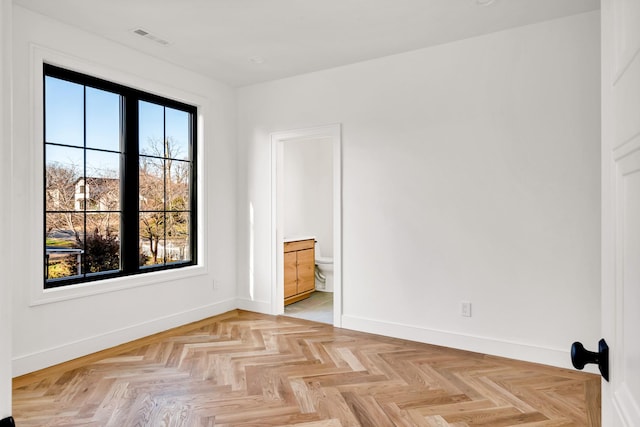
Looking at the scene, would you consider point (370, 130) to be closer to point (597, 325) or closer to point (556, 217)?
point (556, 217)

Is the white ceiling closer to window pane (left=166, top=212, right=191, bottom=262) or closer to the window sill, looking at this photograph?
window pane (left=166, top=212, right=191, bottom=262)

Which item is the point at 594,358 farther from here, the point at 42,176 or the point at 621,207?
the point at 42,176

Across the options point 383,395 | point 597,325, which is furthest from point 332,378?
point 597,325

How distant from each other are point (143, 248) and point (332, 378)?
2.29 metres

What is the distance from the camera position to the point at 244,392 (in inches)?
104

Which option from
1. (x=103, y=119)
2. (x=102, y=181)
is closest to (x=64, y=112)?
(x=103, y=119)

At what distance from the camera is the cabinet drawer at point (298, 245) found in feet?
16.4

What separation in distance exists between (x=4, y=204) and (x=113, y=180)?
125 inches

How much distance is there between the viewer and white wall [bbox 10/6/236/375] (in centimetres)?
288

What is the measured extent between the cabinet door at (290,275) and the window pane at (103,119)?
2334 millimetres

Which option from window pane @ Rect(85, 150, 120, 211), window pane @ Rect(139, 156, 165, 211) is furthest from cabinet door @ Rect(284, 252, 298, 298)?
window pane @ Rect(85, 150, 120, 211)

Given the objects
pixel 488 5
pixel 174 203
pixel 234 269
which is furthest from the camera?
pixel 234 269

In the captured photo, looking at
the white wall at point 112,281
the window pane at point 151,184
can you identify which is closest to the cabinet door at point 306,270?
the white wall at point 112,281

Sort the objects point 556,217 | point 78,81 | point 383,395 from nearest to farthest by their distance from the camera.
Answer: point 383,395 < point 556,217 < point 78,81
